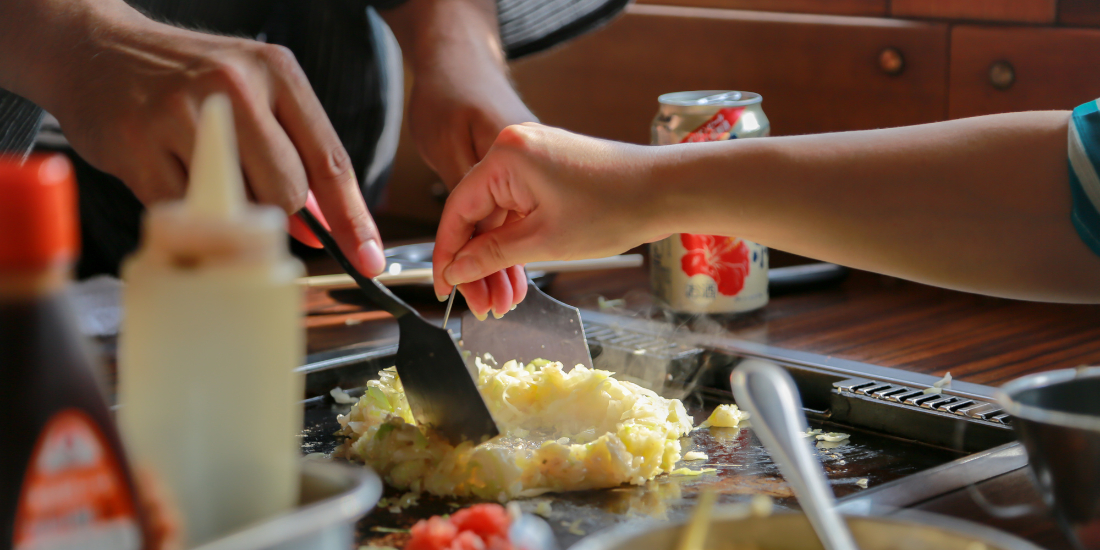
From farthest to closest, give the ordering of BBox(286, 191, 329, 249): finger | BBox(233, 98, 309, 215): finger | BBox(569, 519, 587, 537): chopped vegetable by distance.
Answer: BBox(286, 191, 329, 249): finger < BBox(233, 98, 309, 215): finger < BBox(569, 519, 587, 537): chopped vegetable

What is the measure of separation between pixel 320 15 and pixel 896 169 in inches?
40.8

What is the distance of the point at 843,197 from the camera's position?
2.88ft

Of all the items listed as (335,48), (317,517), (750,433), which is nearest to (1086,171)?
(750,433)

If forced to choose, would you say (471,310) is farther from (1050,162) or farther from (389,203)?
(389,203)

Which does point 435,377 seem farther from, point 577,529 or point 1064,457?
point 1064,457

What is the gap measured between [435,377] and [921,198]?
452 millimetres

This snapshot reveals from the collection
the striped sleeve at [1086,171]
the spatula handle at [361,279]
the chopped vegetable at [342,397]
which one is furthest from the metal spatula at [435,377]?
the striped sleeve at [1086,171]

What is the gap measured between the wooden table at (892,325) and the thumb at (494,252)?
314mm

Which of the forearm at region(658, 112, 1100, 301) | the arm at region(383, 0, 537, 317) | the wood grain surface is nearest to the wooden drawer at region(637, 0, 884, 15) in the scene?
the wood grain surface

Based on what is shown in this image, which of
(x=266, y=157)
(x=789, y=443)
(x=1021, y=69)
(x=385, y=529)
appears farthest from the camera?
(x=1021, y=69)

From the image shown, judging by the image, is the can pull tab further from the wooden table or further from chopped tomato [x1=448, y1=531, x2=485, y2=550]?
chopped tomato [x1=448, y1=531, x2=485, y2=550]

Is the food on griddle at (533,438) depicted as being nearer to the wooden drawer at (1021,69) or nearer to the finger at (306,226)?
the finger at (306,226)

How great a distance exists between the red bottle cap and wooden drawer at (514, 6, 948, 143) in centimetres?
150

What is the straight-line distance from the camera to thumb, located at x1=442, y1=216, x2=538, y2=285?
2.92 feet
